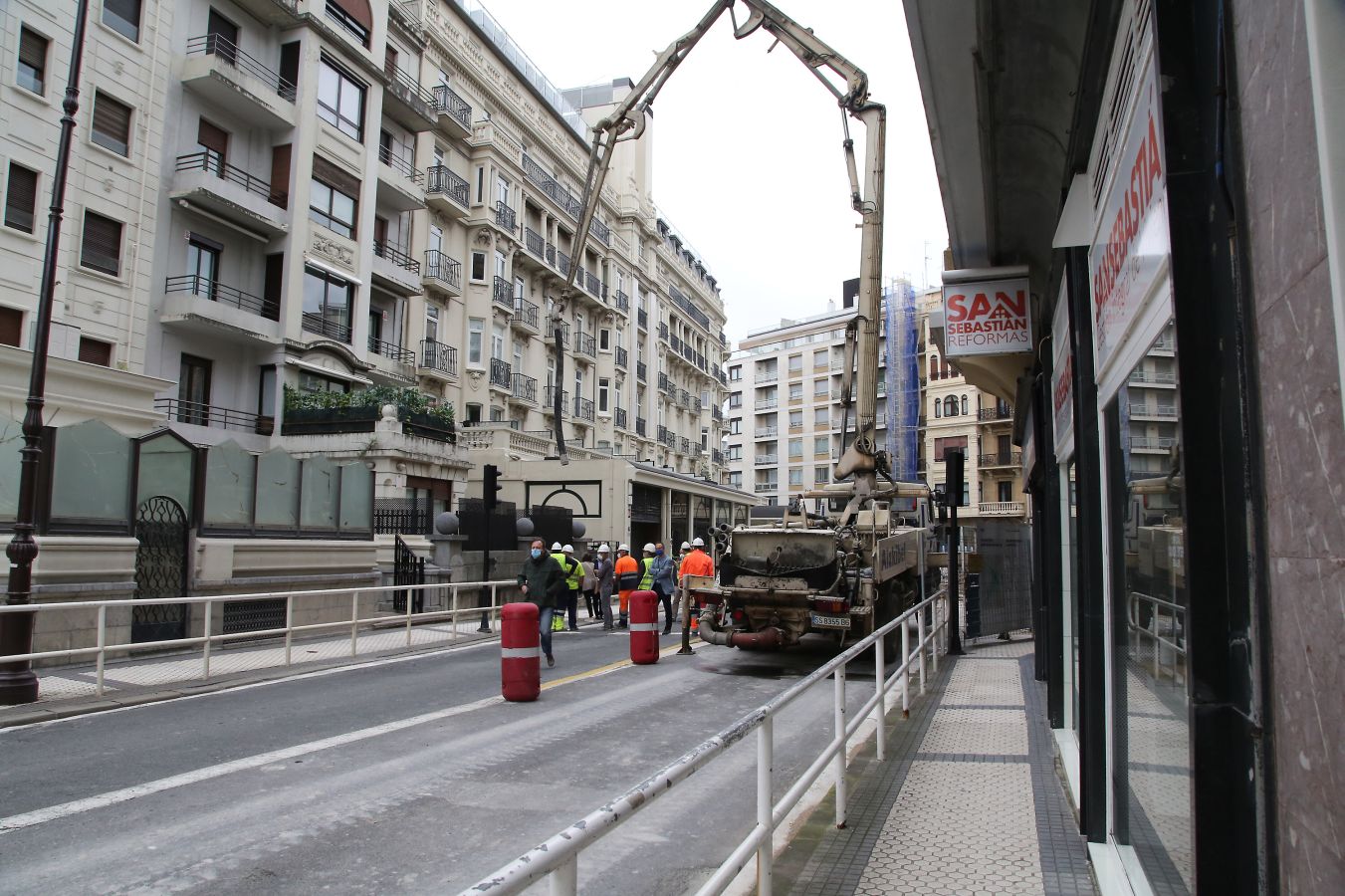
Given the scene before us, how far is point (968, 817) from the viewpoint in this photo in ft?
18.2

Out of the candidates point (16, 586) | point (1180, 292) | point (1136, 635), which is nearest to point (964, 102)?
point (1136, 635)

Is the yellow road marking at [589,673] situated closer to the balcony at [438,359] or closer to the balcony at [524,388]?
the balcony at [438,359]

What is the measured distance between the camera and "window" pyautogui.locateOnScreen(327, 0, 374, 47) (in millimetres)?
28547

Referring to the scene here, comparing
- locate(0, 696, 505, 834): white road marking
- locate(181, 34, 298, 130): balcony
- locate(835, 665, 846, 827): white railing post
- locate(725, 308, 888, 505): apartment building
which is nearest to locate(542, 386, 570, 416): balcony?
locate(181, 34, 298, 130): balcony

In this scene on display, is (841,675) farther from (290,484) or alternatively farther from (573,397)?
(573,397)

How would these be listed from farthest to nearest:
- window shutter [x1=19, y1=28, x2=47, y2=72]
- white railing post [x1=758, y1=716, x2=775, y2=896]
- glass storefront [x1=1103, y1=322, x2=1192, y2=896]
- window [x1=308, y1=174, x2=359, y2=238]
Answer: window [x1=308, y1=174, x2=359, y2=238]
window shutter [x1=19, y1=28, x2=47, y2=72]
white railing post [x1=758, y1=716, x2=775, y2=896]
glass storefront [x1=1103, y1=322, x2=1192, y2=896]

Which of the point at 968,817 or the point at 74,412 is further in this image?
the point at 74,412

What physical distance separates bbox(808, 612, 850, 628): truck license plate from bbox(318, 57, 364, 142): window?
916 inches

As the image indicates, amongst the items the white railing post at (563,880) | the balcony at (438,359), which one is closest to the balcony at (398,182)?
the balcony at (438,359)

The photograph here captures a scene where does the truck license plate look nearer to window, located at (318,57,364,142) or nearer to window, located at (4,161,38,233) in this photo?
window, located at (4,161,38,233)

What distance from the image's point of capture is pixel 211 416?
83.1 ft

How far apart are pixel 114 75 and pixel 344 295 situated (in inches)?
331

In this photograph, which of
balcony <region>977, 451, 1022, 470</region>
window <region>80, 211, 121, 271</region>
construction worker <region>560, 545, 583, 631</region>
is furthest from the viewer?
balcony <region>977, 451, 1022, 470</region>

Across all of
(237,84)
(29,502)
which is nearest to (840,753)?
(29,502)
